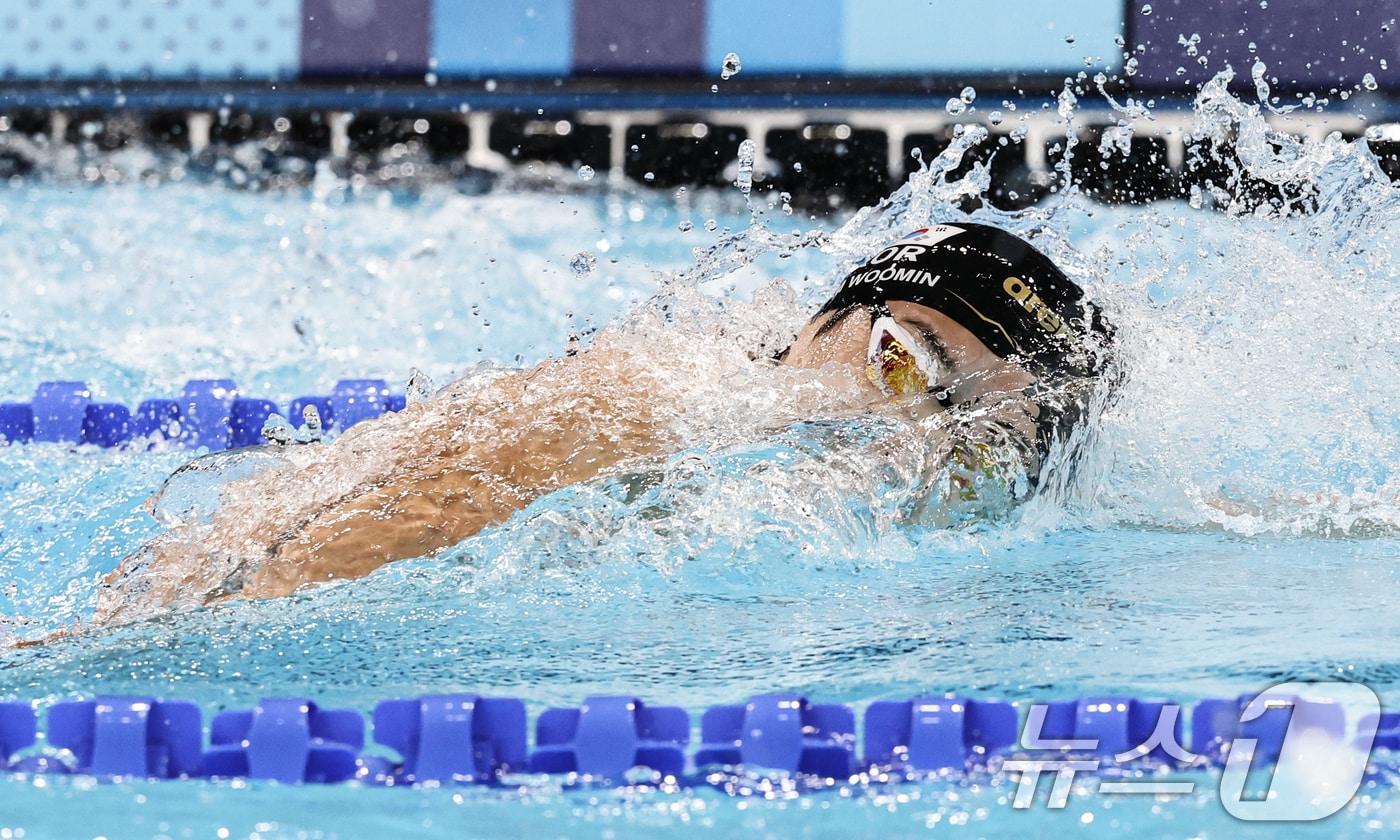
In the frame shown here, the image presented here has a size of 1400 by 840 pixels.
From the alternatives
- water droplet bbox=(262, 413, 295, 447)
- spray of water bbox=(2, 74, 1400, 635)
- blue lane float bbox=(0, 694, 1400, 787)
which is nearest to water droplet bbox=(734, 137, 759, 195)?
spray of water bbox=(2, 74, 1400, 635)

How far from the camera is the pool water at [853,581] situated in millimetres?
1489

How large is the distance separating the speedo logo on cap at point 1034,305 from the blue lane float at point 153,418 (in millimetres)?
1409

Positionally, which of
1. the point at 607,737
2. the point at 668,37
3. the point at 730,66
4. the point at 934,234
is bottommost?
the point at 607,737

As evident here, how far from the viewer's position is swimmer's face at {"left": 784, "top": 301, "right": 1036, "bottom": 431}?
218cm

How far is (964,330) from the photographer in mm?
2180

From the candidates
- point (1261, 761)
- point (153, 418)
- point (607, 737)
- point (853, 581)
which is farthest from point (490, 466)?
point (153, 418)

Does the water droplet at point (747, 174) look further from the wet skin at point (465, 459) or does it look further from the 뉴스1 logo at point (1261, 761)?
the 뉴스1 logo at point (1261, 761)

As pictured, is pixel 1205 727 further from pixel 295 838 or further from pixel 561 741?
pixel 295 838

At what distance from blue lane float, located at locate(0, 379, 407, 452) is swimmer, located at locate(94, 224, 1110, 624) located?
0.84 m

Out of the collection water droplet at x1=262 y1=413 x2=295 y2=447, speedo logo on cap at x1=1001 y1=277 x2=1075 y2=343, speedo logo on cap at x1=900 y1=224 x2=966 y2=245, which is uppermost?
speedo logo on cap at x1=900 y1=224 x2=966 y2=245

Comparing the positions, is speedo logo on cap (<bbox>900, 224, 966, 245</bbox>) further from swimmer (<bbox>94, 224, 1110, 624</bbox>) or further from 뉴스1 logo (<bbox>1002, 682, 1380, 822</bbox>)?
뉴스1 logo (<bbox>1002, 682, 1380, 822</bbox>)

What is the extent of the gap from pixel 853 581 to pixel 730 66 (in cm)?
410

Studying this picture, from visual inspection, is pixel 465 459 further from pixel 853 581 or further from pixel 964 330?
pixel 964 330

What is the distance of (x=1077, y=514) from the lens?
2299 mm
